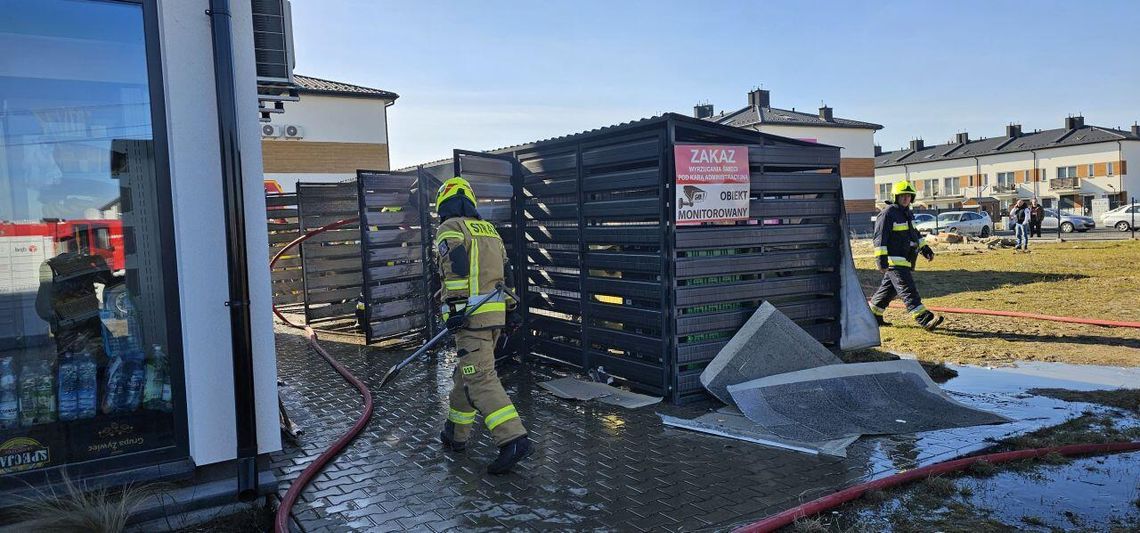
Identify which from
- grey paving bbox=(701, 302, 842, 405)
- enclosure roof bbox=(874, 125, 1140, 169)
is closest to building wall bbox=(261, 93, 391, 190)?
grey paving bbox=(701, 302, 842, 405)

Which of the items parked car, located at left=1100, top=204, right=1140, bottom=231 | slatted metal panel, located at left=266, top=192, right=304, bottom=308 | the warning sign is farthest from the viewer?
parked car, located at left=1100, top=204, right=1140, bottom=231

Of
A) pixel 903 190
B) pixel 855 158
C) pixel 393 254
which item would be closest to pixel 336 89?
pixel 393 254

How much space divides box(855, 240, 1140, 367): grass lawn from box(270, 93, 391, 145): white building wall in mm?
19123

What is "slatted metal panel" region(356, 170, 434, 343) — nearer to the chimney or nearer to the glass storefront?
the glass storefront

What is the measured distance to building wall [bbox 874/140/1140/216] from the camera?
61.4 meters

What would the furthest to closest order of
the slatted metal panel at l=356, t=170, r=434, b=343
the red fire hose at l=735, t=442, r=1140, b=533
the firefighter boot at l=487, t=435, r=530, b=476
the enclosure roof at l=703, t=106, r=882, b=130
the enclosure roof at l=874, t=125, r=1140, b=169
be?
the enclosure roof at l=874, t=125, r=1140, b=169
the enclosure roof at l=703, t=106, r=882, b=130
the slatted metal panel at l=356, t=170, r=434, b=343
the firefighter boot at l=487, t=435, r=530, b=476
the red fire hose at l=735, t=442, r=1140, b=533

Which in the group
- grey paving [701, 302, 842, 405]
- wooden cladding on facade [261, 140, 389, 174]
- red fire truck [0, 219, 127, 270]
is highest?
wooden cladding on facade [261, 140, 389, 174]

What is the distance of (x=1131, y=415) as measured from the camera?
18.3 feet

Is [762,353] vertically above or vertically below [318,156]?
below

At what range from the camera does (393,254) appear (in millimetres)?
9555

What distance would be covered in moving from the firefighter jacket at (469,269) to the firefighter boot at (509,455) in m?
0.83

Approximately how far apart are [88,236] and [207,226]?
0.73 metres

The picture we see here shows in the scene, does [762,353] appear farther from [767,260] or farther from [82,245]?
[82,245]

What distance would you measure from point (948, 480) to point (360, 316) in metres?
8.31
